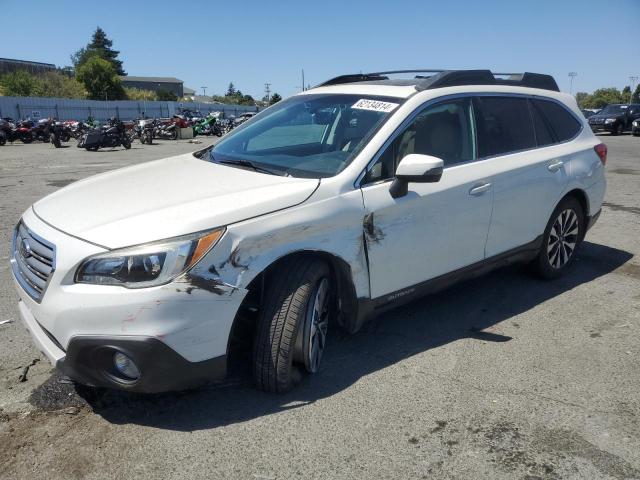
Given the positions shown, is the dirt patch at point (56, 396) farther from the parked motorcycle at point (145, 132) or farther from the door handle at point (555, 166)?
the parked motorcycle at point (145, 132)

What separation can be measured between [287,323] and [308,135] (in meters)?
1.75

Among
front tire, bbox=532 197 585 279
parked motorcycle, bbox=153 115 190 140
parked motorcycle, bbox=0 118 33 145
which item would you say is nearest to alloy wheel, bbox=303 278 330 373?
front tire, bbox=532 197 585 279

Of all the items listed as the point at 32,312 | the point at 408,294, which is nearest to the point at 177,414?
the point at 32,312

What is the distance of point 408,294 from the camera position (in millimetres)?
3631

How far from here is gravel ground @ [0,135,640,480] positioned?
99.9 inches

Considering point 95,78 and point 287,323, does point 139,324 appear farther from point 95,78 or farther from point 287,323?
point 95,78

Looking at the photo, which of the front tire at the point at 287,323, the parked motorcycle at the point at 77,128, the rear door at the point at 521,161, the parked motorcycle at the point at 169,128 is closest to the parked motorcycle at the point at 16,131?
the parked motorcycle at the point at 77,128

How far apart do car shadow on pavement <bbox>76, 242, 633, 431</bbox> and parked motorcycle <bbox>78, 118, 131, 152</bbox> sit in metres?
21.0

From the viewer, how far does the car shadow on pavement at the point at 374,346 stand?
2.93m

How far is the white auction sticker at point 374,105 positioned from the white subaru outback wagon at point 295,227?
0.01 meters

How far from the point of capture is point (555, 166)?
459 centimetres

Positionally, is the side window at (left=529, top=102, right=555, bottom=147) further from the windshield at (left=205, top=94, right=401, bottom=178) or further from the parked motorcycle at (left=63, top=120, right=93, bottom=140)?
the parked motorcycle at (left=63, top=120, right=93, bottom=140)

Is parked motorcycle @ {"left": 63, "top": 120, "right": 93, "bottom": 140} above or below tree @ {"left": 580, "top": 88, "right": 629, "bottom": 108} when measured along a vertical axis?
below

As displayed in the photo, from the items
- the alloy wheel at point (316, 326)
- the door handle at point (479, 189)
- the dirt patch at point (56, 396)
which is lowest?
the dirt patch at point (56, 396)
